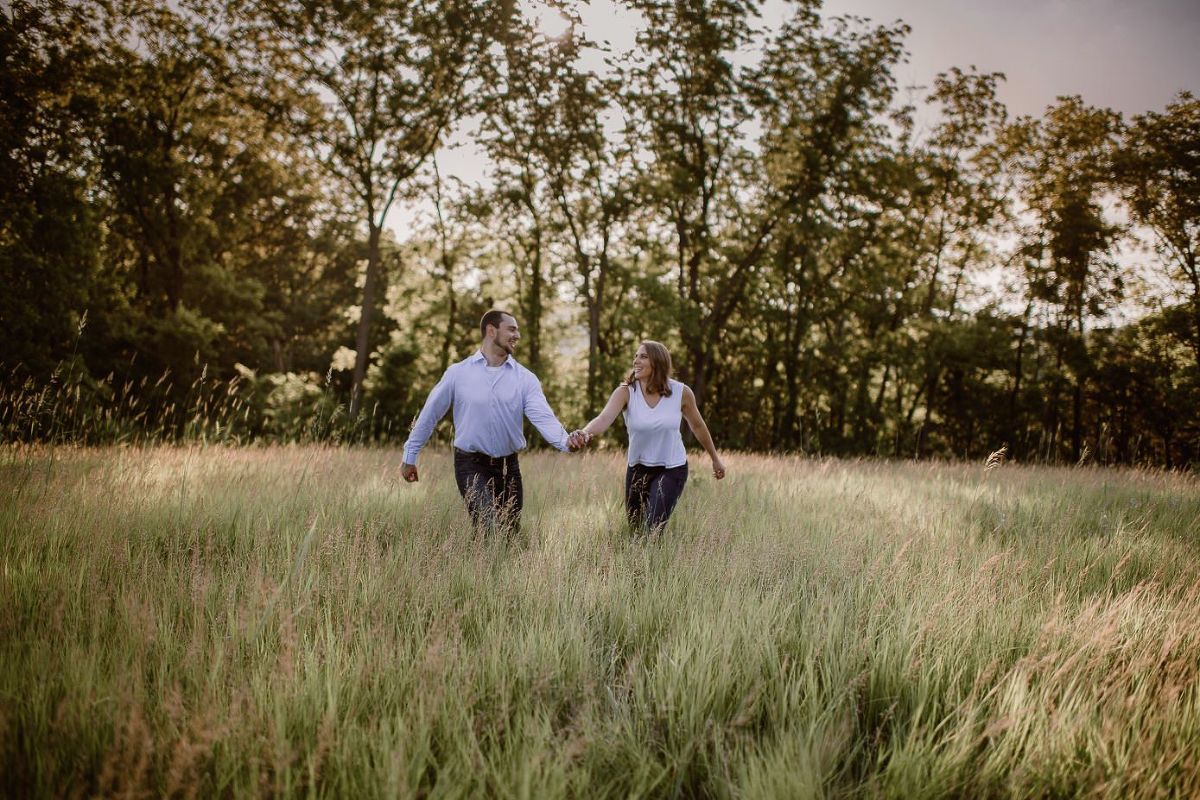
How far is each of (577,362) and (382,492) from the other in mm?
24651

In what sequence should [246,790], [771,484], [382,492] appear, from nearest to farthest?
[246,790] < [382,492] < [771,484]

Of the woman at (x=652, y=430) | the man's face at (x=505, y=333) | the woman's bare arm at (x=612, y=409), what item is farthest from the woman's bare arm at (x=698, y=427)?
the man's face at (x=505, y=333)

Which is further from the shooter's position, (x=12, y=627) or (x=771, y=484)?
(x=771, y=484)

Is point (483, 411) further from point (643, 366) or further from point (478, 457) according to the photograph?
point (643, 366)

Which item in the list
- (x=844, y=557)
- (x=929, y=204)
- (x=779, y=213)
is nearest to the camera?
(x=844, y=557)

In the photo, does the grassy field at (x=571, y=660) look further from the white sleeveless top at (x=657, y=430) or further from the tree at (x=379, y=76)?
the tree at (x=379, y=76)

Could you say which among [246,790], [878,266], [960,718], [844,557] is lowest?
[246,790]

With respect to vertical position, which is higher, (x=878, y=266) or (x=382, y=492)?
(x=878, y=266)

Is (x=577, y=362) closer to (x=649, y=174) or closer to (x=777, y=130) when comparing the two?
(x=649, y=174)

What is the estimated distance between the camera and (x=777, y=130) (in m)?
19.2

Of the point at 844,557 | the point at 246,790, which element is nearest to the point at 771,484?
the point at 844,557

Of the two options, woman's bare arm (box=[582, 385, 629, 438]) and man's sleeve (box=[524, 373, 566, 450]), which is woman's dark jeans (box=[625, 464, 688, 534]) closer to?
woman's bare arm (box=[582, 385, 629, 438])

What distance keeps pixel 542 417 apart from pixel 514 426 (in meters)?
0.27

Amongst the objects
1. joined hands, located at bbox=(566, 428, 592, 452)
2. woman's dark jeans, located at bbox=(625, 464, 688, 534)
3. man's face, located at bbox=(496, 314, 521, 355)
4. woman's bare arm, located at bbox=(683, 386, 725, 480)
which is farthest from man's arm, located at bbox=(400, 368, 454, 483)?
woman's bare arm, located at bbox=(683, 386, 725, 480)
